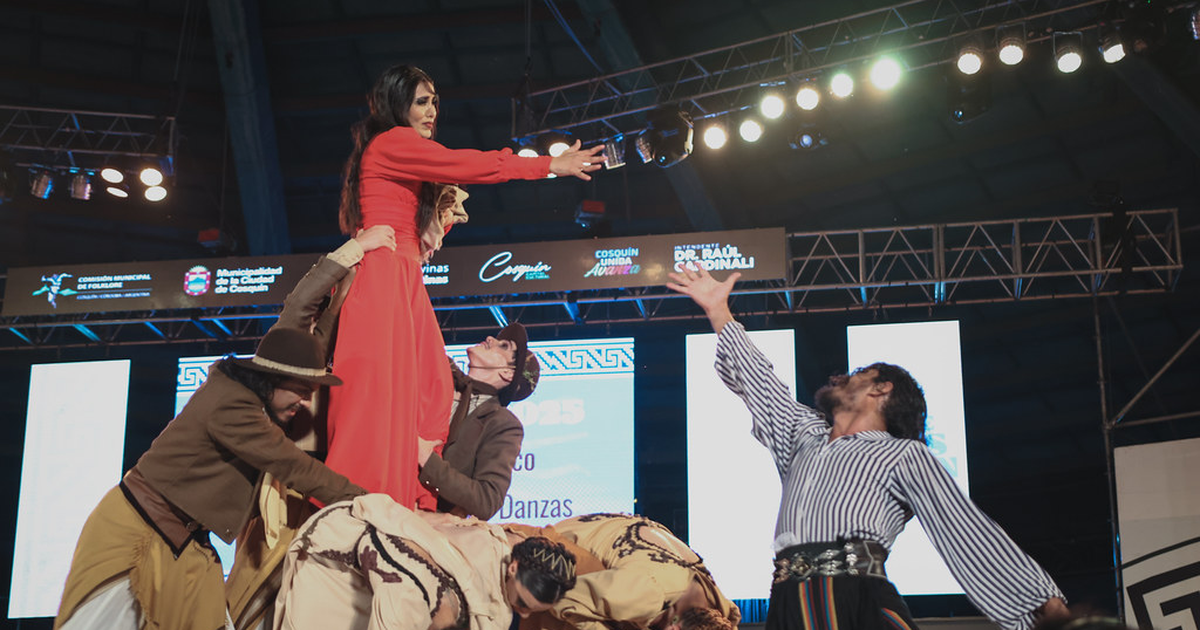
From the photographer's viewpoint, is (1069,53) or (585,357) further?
(585,357)

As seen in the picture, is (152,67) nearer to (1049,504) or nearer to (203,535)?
(203,535)

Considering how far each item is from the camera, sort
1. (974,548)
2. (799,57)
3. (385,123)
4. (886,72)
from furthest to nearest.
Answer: (799,57) → (886,72) → (385,123) → (974,548)

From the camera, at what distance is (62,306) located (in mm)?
10875

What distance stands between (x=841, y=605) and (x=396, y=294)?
1.47 m

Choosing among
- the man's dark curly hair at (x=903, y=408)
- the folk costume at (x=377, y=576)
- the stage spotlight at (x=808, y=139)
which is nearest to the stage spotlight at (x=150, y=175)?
the stage spotlight at (x=808, y=139)

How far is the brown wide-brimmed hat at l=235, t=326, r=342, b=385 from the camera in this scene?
2902 mm

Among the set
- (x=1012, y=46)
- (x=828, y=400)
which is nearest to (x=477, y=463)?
(x=828, y=400)

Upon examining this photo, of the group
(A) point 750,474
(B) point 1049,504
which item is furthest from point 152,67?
(B) point 1049,504

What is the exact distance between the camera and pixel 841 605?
2566 mm

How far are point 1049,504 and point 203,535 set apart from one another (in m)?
12.3

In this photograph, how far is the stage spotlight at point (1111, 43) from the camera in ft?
26.1

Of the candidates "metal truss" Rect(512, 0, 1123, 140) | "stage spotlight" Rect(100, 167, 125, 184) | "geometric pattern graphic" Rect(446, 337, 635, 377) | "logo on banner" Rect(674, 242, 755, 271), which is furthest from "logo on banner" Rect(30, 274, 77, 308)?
"logo on banner" Rect(674, 242, 755, 271)

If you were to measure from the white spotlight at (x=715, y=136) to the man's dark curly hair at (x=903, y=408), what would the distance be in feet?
22.2

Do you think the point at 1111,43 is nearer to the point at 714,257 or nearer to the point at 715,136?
the point at 715,136
